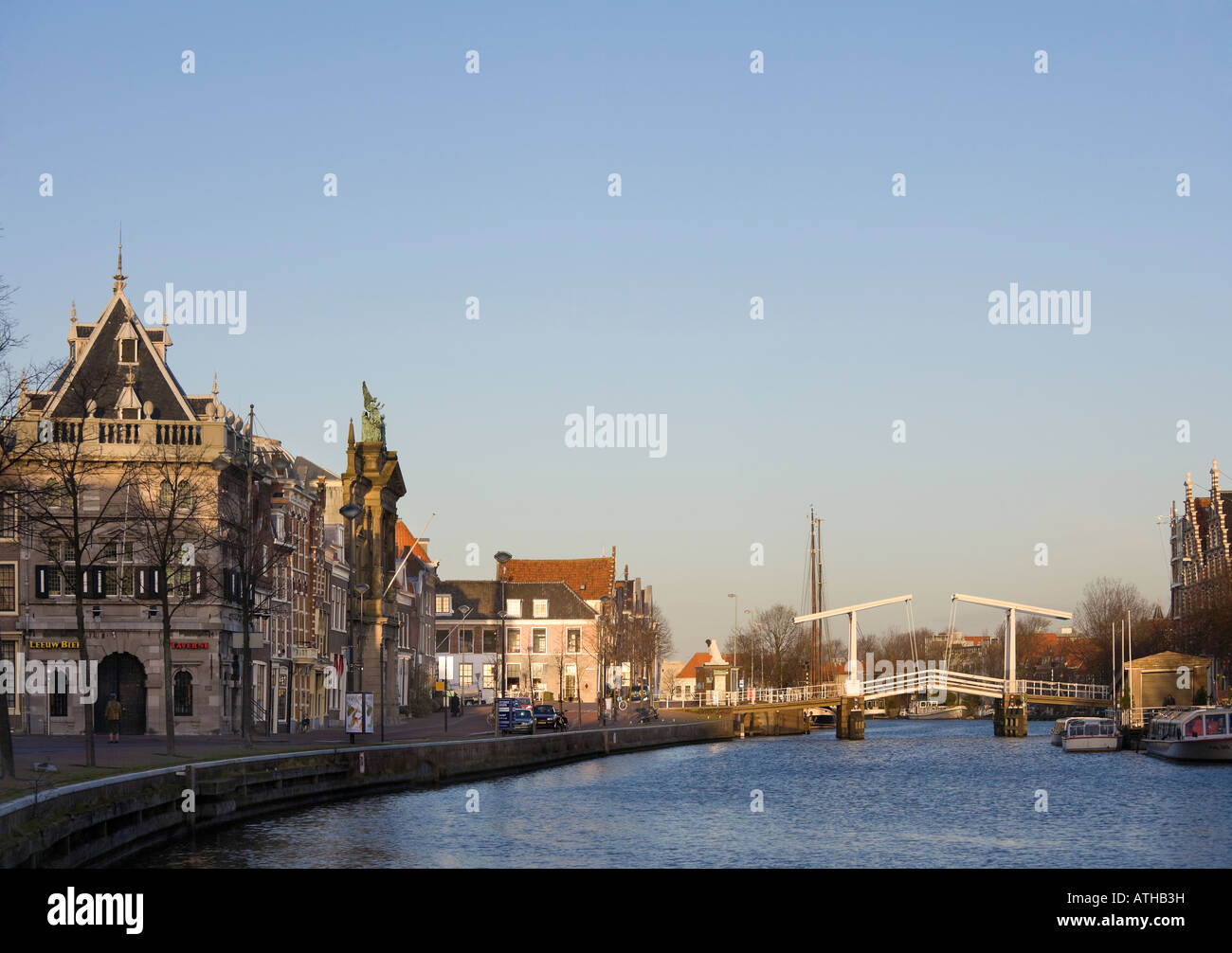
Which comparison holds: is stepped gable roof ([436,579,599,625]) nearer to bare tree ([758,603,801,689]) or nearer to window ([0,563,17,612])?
bare tree ([758,603,801,689])

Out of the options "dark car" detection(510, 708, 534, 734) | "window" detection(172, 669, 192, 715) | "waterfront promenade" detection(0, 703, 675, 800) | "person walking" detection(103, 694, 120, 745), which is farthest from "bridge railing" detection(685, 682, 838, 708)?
"person walking" detection(103, 694, 120, 745)

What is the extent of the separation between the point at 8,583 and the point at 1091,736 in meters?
61.0

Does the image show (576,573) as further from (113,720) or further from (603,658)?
(113,720)

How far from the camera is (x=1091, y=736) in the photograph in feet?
308

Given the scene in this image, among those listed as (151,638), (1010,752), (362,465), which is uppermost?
(362,465)

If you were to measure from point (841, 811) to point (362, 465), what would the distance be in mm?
47834

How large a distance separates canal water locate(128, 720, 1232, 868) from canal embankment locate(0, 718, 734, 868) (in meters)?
0.84

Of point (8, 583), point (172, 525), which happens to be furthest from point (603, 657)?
point (172, 525)

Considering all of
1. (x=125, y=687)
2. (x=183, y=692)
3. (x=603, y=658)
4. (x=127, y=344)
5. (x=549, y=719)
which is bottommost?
(x=549, y=719)

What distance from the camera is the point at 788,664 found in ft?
590

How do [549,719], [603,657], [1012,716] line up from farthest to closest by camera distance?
[603,657]
[1012,716]
[549,719]

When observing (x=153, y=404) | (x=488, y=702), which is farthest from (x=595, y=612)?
(x=153, y=404)
